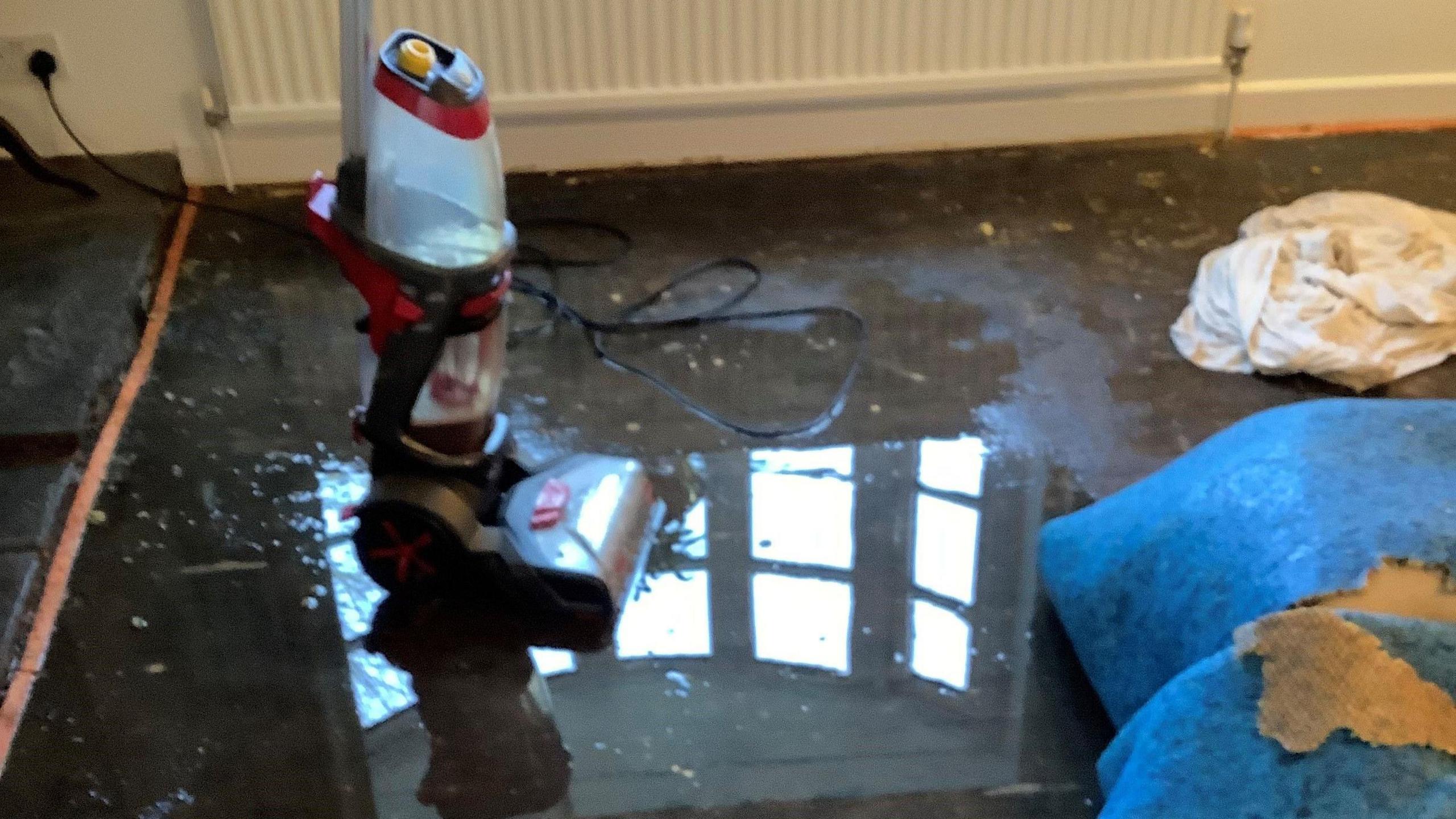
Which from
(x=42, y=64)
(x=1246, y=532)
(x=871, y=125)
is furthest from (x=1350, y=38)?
(x=42, y=64)

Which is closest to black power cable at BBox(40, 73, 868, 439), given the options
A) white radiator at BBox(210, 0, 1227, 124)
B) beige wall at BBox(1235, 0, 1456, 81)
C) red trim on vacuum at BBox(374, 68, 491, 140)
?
white radiator at BBox(210, 0, 1227, 124)

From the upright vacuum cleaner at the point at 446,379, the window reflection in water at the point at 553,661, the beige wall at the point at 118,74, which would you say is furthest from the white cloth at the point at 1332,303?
the beige wall at the point at 118,74

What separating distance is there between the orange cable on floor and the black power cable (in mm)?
181

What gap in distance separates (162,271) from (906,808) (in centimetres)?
162

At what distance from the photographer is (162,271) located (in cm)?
228

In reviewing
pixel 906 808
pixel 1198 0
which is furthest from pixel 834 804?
pixel 1198 0

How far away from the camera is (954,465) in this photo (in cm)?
184

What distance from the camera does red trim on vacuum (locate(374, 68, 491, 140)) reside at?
4.30ft

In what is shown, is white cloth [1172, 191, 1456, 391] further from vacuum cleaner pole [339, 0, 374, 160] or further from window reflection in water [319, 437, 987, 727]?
vacuum cleaner pole [339, 0, 374, 160]

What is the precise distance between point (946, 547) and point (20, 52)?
1.86 m

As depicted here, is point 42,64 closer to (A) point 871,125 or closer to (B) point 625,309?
(B) point 625,309

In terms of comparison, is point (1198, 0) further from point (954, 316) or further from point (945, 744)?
point (945, 744)

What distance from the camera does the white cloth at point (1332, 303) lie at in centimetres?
198

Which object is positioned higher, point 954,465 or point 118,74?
point 118,74
